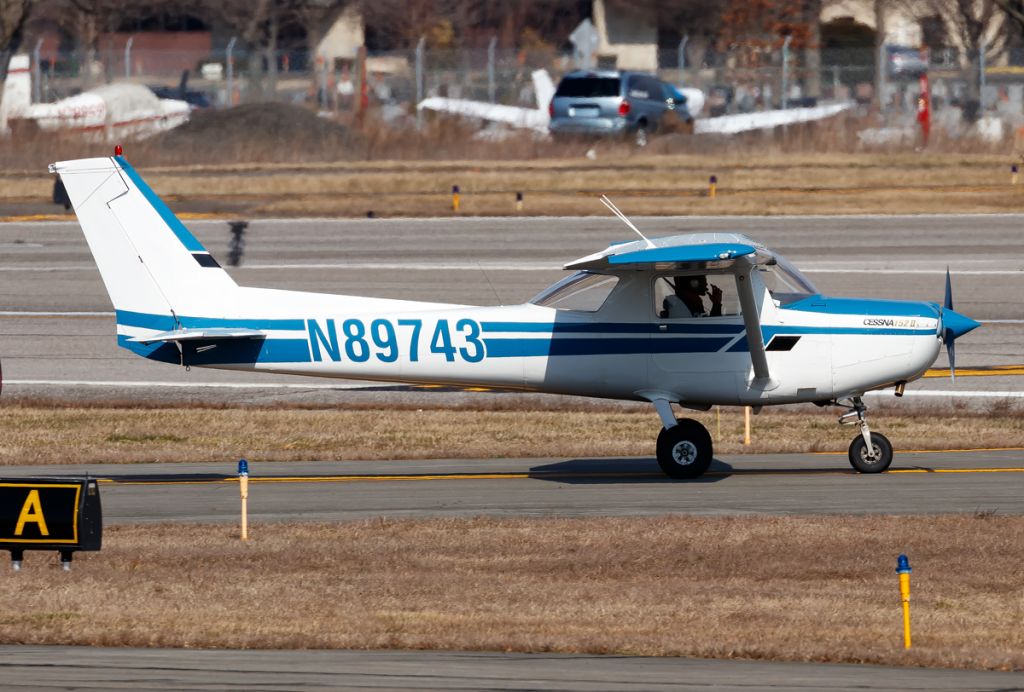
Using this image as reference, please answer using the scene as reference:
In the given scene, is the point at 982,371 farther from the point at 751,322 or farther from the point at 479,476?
the point at 479,476

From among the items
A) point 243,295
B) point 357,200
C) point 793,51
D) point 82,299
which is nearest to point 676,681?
point 243,295

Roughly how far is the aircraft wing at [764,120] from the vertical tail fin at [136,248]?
3397cm

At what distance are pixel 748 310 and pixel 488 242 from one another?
18358 mm

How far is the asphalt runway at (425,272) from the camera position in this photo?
75.9 ft

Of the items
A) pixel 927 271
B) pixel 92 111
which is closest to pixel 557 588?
pixel 927 271

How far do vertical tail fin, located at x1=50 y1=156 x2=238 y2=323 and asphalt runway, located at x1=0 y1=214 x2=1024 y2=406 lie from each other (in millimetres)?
6536

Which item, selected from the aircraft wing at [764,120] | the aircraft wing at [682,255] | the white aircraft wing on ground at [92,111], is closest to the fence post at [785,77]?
the aircraft wing at [764,120]

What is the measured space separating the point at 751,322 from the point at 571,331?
1861mm

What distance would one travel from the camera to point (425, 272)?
30688 millimetres

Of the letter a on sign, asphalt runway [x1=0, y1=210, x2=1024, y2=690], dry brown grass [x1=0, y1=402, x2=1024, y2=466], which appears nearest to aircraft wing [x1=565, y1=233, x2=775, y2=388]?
asphalt runway [x1=0, y1=210, x2=1024, y2=690]

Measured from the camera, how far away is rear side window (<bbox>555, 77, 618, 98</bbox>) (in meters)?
47.1

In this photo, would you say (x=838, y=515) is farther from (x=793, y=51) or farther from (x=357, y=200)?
(x=793, y=51)

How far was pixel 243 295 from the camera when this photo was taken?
626 inches

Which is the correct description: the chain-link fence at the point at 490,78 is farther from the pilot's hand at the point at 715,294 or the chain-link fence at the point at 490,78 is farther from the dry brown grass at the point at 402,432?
the pilot's hand at the point at 715,294
